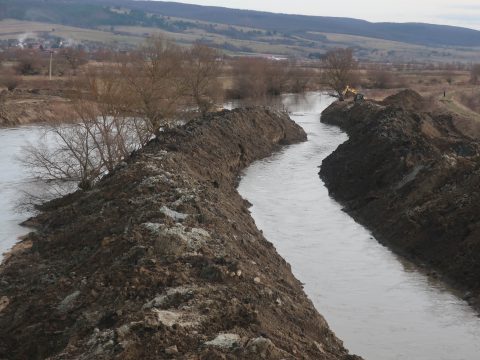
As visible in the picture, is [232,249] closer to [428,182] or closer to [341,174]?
[428,182]

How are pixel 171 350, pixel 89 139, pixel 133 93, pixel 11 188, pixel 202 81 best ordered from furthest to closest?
pixel 202 81, pixel 133 93, pixel 89 139, pixel 11 188, pixel 171 350

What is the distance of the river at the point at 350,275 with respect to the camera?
13.5 metres

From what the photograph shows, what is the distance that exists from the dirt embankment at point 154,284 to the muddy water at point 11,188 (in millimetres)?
1405

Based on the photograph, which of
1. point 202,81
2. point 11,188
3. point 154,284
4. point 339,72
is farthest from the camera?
point 339,72

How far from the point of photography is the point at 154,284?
11.4 metres

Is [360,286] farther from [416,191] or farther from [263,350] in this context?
[263,350]

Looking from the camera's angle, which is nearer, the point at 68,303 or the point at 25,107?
the point at 68,303

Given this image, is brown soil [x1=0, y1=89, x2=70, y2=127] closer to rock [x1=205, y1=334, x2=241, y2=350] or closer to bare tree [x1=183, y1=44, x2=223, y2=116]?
bare tree [x1=183, y1=44, x2=223, y2=116]

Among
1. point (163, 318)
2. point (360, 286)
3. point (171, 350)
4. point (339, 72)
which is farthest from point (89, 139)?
point (339, 72)

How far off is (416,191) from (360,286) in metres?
7.01

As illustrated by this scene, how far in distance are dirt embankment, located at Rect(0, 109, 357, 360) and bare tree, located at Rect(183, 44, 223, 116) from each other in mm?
24407

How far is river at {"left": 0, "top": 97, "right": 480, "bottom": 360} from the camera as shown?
44.3 feet

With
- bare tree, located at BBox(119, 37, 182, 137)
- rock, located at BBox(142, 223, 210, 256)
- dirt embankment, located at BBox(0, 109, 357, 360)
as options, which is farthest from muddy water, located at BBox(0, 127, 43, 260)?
rock, located at BBox(142, 223, 210, 256)

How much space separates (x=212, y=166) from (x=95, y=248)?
1323 centimetres
